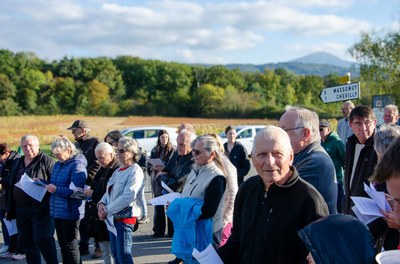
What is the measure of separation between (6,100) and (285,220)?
73981 millimetres

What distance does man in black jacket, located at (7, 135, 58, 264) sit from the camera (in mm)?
5188

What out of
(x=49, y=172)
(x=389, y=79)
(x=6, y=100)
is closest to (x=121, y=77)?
(x=6, y=100)

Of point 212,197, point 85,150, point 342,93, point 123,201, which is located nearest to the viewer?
point 212,197

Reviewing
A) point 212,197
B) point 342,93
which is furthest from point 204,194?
point 342,93

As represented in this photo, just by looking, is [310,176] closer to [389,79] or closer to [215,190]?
[215,190]

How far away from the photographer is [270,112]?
6331 centimetres

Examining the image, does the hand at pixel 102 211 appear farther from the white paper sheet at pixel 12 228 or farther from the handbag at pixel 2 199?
the white paper sheet at pixel 12 228

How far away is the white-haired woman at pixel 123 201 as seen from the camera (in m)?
4.73

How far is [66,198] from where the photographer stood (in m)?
5.05

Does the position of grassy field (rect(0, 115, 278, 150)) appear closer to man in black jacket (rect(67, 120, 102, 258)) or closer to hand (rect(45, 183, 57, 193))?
man in black jacket (rect(67, 120, 102, 258))

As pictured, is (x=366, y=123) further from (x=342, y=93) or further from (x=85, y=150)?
(x=85, y=150)

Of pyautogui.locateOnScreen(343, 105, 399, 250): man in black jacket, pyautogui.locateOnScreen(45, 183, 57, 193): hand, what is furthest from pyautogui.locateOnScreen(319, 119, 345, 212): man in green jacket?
pyautogui.locateOnScreen(45, 183, 57, 193): hand

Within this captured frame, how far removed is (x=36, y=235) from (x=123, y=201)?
1.29 m

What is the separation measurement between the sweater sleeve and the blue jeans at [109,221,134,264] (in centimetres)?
110
